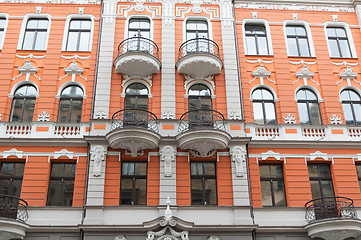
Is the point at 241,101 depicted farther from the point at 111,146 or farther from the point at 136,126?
the point at 111,146

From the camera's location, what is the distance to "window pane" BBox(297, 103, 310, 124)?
1808 centimetres

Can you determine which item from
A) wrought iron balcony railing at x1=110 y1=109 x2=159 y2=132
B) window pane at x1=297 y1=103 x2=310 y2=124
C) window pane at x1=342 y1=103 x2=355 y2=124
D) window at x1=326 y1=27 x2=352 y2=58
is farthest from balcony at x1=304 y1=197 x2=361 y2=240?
window at x1=326 y1=27 x2=352 y2=58

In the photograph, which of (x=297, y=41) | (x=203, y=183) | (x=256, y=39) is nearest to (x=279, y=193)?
(x=203, y=183)

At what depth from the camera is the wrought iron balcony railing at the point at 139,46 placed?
18531 millimetres

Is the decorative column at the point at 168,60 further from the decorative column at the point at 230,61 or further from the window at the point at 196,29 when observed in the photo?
the decorative column at the point at 230,61

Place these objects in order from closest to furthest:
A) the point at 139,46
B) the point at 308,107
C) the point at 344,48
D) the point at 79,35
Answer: the point at 308,107
the point at 139,46
the point at 79,35
the point at 344,48

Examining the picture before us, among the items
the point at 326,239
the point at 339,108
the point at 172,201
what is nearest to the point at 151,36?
the point at 172,201

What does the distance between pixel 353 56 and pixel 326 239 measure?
985cm

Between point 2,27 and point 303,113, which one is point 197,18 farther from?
point 2,27

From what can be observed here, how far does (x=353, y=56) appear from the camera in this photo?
19766 millimetres

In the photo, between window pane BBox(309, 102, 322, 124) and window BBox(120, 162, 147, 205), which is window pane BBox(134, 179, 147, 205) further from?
window pane BBox(309, 102, 322, 124)

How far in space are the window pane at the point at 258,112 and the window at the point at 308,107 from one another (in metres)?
1.88

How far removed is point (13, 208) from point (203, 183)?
778 centimetres

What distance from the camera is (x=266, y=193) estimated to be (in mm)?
16453
